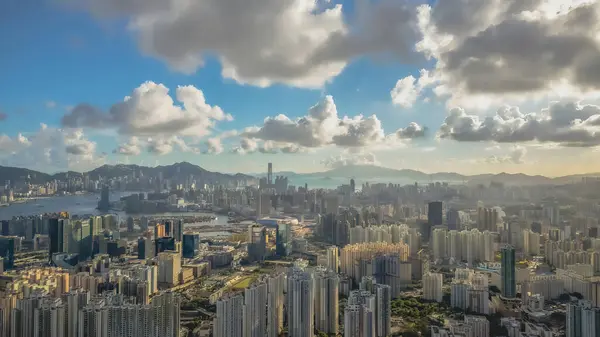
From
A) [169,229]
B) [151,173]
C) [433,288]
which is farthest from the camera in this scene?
[151,173]

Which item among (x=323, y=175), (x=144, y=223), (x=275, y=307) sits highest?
(x=323, y=175)

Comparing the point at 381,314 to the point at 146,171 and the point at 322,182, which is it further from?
the point at 146,171

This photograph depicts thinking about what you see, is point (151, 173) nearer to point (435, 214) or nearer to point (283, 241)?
point (283, 241)

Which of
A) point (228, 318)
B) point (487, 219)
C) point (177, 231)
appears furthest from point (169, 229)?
point (487, 219)

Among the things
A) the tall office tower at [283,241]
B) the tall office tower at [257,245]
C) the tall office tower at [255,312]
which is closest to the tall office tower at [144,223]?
the tall office tower at [257,245]

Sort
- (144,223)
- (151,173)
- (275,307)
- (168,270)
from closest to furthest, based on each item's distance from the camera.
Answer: (275,307) → (168,270) → (144,223) → (151,173)

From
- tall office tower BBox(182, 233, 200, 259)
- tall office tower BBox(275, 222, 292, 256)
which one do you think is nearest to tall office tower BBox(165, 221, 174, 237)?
tall office tower BBox(182, 233, 200, 259)

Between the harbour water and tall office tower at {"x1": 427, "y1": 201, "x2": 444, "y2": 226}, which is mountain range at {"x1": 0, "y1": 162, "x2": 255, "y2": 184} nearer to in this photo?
the harbour water
